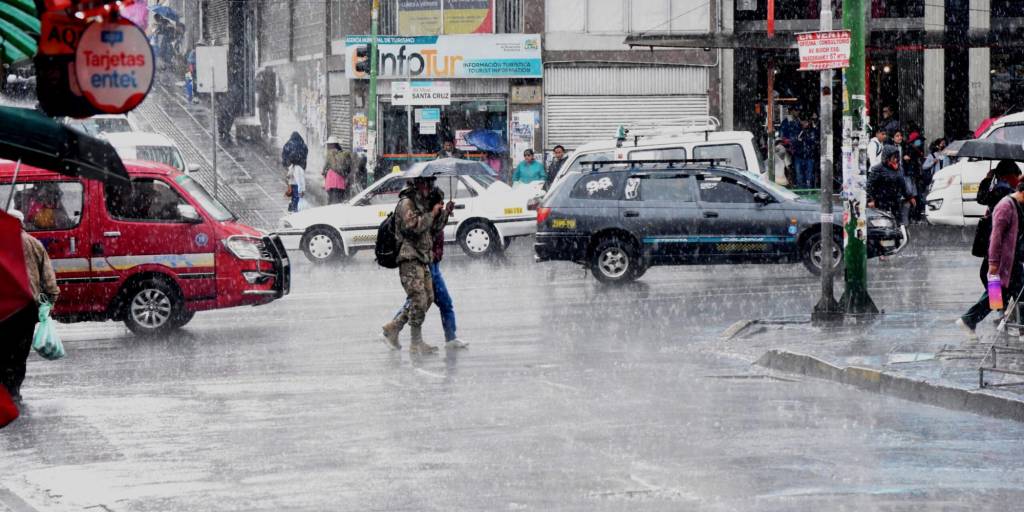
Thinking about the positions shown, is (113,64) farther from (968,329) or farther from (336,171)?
(336,171)

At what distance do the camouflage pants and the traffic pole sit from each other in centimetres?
413

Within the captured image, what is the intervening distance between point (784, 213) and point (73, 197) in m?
9.12

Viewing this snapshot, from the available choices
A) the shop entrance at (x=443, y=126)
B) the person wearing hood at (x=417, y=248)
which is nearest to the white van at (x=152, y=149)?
the shop entrance at (x=443, y=126)

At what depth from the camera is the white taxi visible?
25734 millimetres

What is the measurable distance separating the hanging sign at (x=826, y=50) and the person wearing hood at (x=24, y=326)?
23.4 ft

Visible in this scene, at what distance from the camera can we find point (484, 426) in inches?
430

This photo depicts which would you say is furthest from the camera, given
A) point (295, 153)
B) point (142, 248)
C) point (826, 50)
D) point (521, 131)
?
point (521, 131)

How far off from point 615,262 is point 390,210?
18.9 feet

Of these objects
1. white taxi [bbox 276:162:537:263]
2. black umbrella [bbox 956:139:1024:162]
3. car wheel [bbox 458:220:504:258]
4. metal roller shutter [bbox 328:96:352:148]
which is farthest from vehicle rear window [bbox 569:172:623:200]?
metal roller shutter [bbox 328:96:352:148]

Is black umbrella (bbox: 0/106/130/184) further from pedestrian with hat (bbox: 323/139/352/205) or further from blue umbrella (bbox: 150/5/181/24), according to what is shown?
blue umbrella (bbox: 150/5/181/24)

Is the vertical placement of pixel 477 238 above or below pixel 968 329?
above

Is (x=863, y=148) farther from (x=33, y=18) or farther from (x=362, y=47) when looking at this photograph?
(x=362, y=47)

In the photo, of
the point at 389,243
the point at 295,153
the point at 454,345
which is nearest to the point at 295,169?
the point at 295,153

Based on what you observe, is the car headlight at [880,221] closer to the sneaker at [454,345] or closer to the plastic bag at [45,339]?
the sneaker at [454,345]
